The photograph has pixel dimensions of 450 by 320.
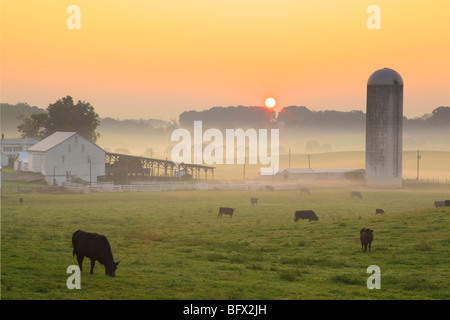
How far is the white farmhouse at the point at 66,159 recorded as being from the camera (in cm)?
8144

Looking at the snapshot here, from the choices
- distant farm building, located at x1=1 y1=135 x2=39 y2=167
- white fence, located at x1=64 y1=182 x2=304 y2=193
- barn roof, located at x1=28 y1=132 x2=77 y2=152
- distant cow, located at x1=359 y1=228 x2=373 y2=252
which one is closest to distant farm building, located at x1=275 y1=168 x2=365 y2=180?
white fence, located at x1=64 y1=182 x2=304 y2=193

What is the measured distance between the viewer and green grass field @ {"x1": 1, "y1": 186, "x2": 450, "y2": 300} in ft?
53.0

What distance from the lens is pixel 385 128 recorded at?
3553 inches

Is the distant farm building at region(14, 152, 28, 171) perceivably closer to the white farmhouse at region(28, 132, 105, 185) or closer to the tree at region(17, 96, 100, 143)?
the white farmhouse at region(28, 132, 105, 185)

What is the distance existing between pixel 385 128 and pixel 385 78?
8.66 m

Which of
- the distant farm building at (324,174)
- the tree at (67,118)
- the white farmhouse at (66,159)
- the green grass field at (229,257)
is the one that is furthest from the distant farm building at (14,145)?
the green grass field at (229,257)

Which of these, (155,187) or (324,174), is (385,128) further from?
(155,187)

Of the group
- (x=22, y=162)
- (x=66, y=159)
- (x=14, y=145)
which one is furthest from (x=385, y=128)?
(x=14, y=145)

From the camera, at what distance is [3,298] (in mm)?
14211

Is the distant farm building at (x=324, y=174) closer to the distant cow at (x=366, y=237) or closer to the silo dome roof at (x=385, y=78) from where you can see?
the silo dome roof at (x=385, y=78)

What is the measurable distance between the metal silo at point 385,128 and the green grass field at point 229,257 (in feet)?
173
